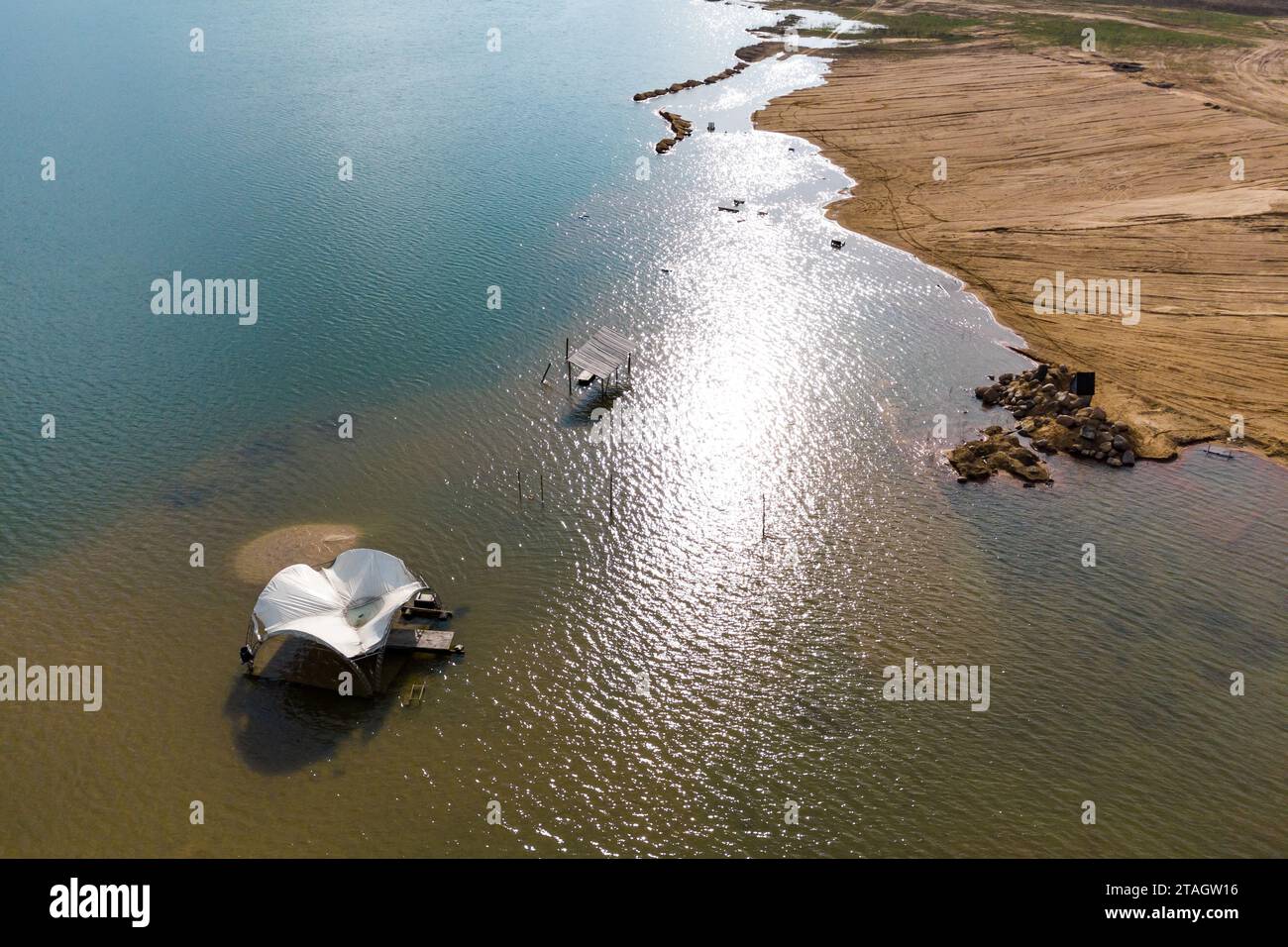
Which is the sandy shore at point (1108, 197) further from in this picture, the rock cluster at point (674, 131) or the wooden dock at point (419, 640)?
the wooden dock at point (419, 640)

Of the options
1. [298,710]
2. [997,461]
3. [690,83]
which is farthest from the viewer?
[690,83]

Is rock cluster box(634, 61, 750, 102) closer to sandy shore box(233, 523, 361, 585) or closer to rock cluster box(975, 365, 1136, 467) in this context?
rock cluster box(975, 365, 1136, 467)

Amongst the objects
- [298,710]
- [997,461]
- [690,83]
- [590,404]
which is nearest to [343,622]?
[298,710]

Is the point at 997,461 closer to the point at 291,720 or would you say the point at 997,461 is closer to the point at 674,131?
the point at 291,720

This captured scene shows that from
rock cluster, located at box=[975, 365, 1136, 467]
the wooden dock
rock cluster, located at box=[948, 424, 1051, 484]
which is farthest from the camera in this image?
rock cluster, located at box=[975, 365, 1136, 467]

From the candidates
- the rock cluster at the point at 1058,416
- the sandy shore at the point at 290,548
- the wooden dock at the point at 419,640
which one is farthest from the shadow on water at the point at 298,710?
the rock cluster at the point at 1058,416

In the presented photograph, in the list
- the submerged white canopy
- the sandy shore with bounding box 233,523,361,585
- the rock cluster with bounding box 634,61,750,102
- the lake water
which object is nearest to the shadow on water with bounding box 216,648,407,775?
the lake water
